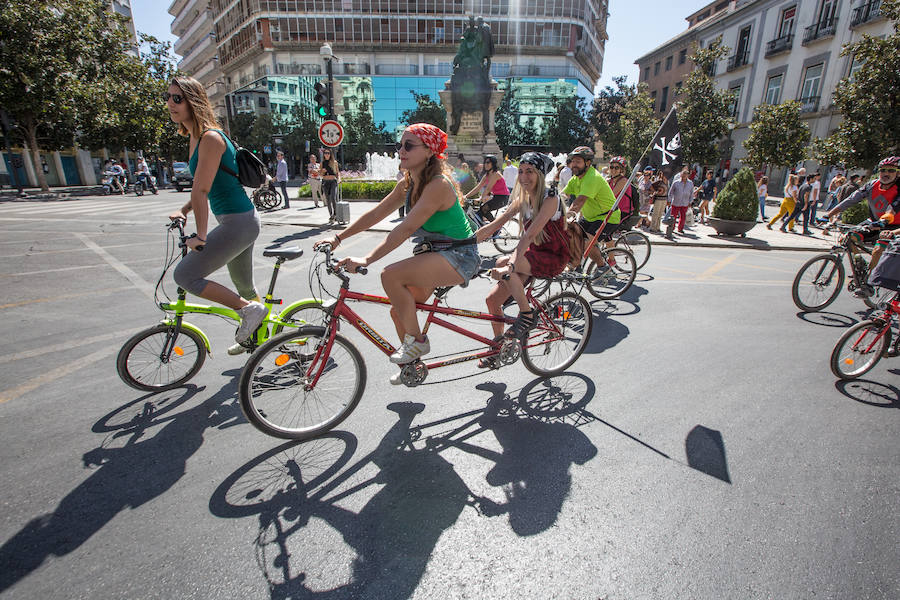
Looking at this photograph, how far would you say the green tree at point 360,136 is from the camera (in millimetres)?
45938

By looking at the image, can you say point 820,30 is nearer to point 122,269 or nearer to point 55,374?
point 122,269

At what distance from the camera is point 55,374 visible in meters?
3.54

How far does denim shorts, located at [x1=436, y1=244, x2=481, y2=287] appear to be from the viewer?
291 centimetres

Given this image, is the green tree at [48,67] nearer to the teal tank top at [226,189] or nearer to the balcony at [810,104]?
the teal tank top at [226,189]

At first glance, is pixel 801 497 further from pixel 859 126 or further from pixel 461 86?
pixel 461 86

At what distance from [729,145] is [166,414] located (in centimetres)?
3974

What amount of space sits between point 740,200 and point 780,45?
27.7 metres

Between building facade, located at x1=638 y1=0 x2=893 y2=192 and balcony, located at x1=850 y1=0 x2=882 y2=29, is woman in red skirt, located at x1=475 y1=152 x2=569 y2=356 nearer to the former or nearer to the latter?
building facade, located at x1=638 y1=0 x2=893 y2=192

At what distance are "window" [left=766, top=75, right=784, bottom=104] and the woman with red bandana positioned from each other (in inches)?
1484

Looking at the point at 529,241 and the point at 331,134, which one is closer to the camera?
the point at 529,241

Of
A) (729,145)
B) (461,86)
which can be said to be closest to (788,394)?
(461,86)

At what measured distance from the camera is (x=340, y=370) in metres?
2.91

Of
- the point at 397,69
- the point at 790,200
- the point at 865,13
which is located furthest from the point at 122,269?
the point at 397,69

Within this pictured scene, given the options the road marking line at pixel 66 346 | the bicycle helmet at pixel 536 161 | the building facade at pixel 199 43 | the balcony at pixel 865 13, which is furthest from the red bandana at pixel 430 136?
the building facade at pixel 199 43
